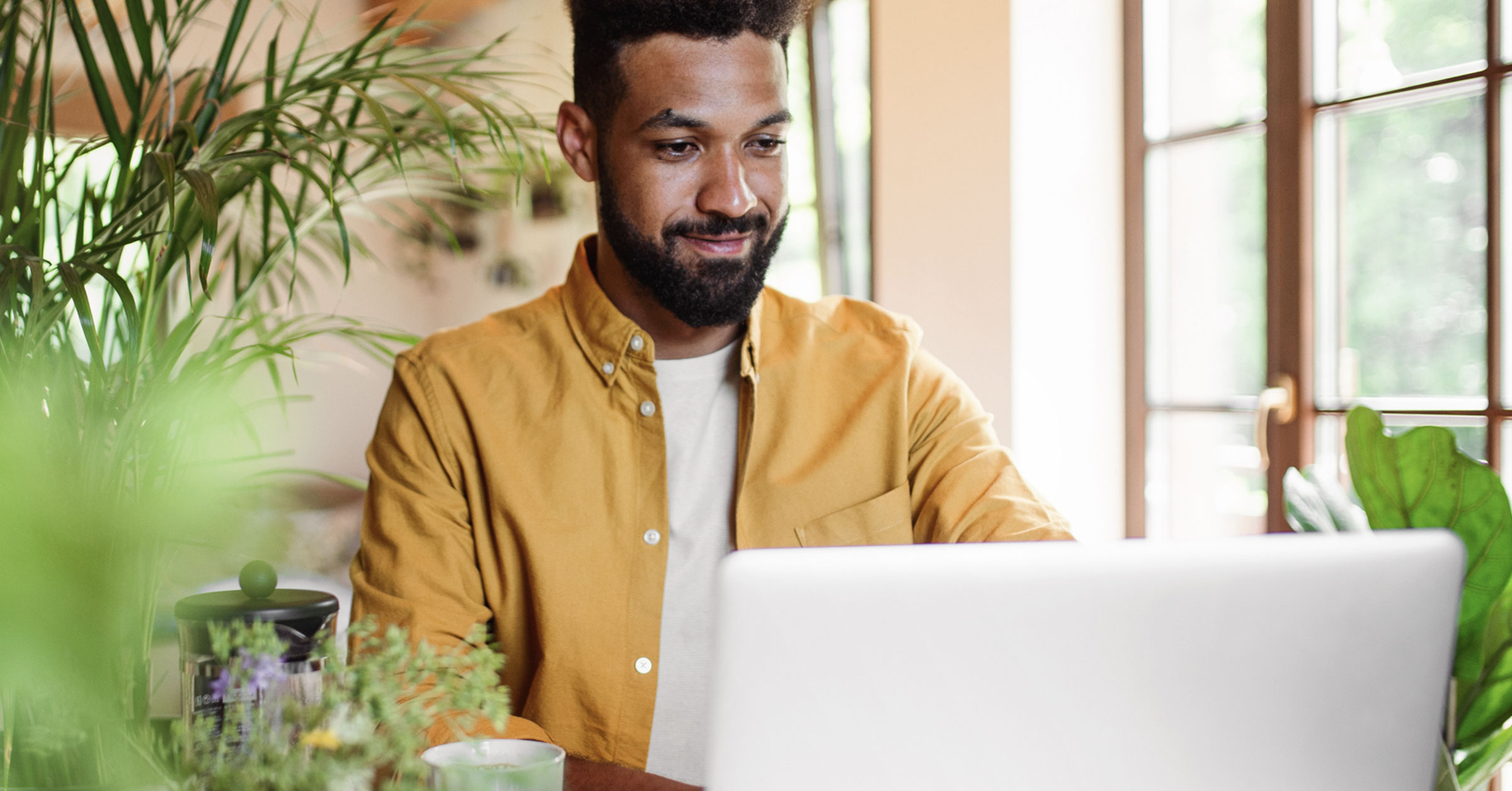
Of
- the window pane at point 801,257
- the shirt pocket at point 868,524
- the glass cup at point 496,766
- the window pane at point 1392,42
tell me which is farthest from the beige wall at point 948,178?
the glass cup at point 496,766

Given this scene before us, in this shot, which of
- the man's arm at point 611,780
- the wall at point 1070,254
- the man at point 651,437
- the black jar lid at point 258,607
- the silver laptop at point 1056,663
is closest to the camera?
the silver laptop at point 1056,663

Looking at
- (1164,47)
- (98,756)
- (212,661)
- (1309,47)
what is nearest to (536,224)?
(1164,47)

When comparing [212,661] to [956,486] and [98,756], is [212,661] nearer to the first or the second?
[98,756]

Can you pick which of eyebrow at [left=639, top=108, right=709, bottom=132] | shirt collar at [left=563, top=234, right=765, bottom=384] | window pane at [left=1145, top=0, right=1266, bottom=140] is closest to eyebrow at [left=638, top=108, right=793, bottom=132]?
eyebrow at [left=639, top=108, right=709, bottom=132]

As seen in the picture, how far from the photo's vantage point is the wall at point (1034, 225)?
2.93 metres

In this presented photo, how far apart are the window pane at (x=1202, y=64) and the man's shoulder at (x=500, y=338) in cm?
194

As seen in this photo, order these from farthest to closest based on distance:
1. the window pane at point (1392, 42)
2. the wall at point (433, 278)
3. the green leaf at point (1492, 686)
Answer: the wall at point (433, 278)
the window pane at point (1392, 42)
the green leaf at point (1492, 686)

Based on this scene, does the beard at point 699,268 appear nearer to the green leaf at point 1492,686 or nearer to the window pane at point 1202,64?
the green leaf at point 1492,686

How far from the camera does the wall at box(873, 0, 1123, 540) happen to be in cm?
293

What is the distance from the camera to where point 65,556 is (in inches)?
21.5

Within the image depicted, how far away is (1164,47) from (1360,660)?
2.70 m

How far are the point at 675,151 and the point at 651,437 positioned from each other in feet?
1.18

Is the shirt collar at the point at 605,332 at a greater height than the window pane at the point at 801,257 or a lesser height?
lesser

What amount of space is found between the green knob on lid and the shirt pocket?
633 millimetres
